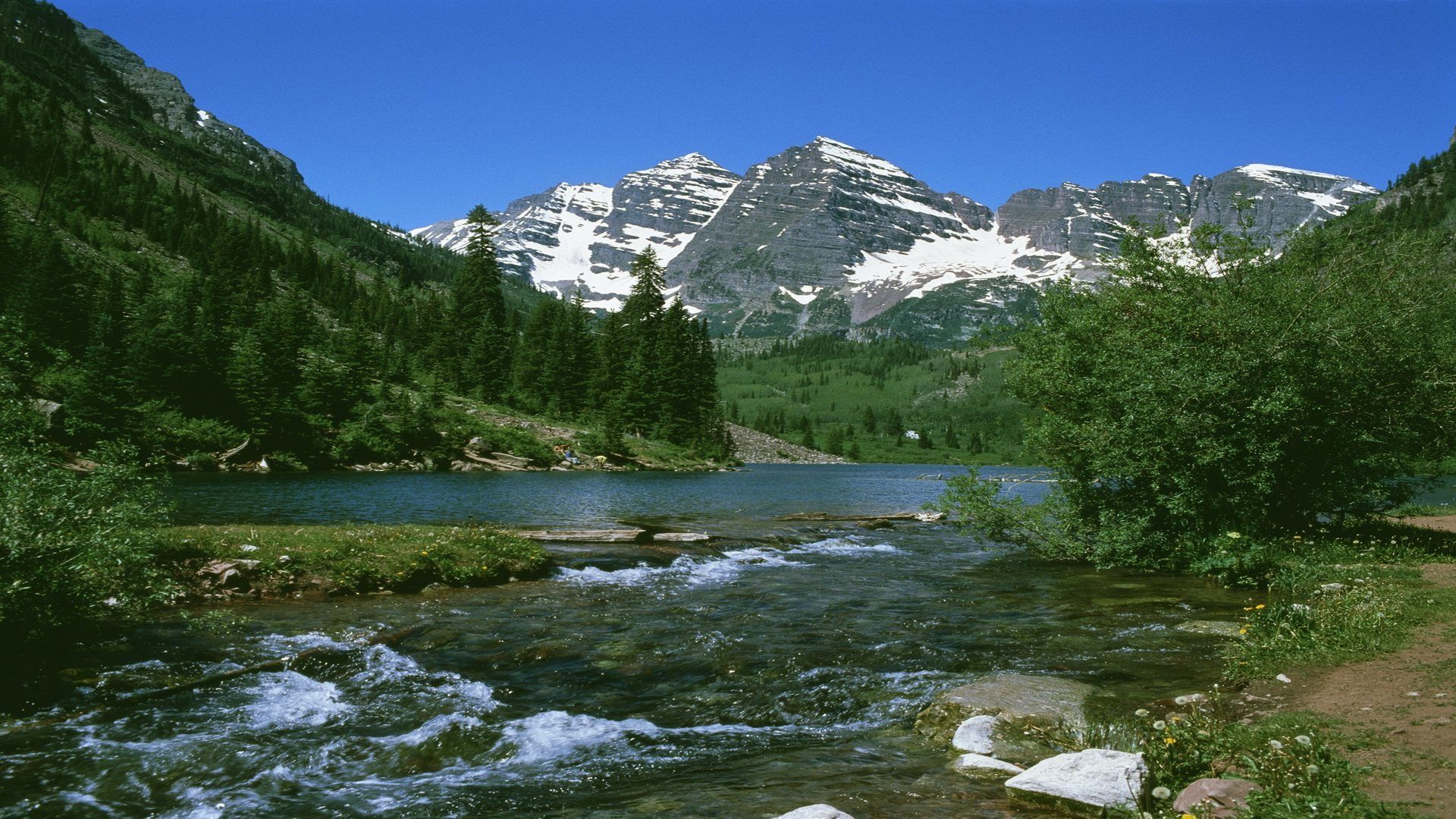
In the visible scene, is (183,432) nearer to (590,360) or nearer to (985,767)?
(590,360)

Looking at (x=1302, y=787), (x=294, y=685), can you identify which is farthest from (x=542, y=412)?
(x=1302, y=787)

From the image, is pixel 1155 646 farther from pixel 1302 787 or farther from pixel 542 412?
pixel 542 412

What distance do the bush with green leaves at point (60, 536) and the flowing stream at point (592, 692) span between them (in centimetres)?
77

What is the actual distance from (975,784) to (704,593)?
1234 centimetres

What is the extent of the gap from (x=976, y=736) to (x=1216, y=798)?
3.12m

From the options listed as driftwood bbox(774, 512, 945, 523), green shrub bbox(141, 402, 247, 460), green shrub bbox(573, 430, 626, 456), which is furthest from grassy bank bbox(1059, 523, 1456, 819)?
green shrub bbox(573, 430, 626, 456)

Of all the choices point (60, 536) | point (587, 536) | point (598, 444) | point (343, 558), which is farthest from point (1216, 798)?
point (598, 444)

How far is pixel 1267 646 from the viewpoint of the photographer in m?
12.2

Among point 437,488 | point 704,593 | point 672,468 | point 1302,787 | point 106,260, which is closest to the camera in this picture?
point 1302,787

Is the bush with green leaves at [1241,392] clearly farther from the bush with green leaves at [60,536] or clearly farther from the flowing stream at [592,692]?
the bush with green leaves at [60,536]

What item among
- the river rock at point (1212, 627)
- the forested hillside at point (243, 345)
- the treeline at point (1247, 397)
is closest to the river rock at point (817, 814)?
the river rock at point (1212, 627)

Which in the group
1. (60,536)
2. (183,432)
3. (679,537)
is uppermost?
(60,536)

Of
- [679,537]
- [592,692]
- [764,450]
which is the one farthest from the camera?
[764,450]

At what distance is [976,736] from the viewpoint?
925cm
